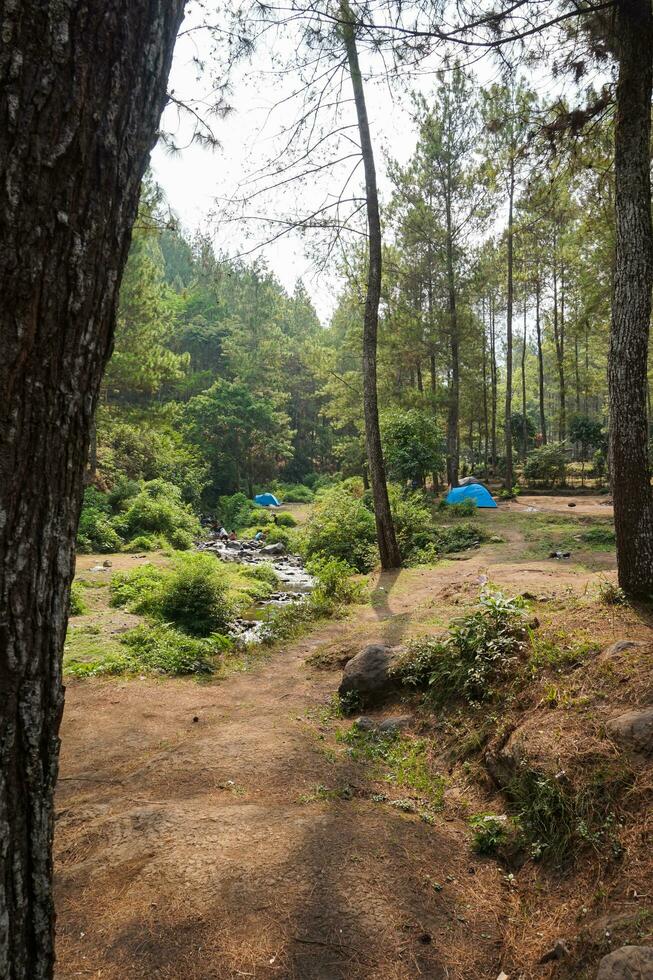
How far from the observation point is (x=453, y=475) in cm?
2189

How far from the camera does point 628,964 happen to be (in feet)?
6.38

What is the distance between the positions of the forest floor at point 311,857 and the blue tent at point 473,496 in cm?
1287

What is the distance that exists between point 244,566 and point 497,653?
9.84m

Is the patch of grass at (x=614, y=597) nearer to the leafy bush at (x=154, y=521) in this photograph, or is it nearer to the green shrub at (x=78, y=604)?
the green shrub at (x=78, y=604)

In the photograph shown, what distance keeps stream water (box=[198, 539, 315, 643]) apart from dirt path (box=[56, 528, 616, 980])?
3969 millimetres

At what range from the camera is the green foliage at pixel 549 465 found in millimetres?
21906

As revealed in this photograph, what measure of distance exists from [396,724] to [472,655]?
87cm

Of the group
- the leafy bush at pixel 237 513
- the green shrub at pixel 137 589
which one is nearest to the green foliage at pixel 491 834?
the green shrub at pixel 137 589

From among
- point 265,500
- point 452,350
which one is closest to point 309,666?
point 452,350

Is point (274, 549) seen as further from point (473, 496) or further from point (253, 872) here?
point (253, 872)

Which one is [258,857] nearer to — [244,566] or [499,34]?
[499,34]

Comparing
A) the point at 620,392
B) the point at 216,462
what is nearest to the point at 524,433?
the point at 216,462

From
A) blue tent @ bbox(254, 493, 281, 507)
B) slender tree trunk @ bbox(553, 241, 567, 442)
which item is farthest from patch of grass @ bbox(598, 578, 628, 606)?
blue tent @ bbox(254, 493, 281, 507)

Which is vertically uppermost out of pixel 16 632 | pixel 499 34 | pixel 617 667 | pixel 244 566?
pixel 499 34
